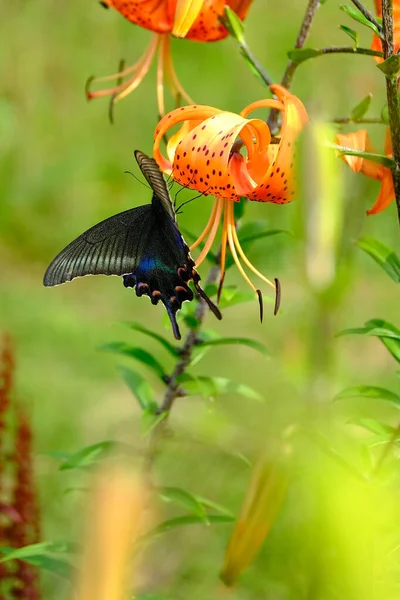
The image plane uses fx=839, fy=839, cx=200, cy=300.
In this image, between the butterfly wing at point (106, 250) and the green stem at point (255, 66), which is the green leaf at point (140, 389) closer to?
the butterfly wing at point (106, 250)

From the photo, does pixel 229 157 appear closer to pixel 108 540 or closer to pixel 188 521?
pixel 188 521

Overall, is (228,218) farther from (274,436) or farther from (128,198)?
(128,198)

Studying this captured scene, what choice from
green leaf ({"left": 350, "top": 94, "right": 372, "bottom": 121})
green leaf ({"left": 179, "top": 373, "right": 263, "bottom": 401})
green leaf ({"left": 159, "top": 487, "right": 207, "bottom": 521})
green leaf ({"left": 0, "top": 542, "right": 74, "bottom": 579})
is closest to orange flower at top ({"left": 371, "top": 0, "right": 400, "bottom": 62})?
green leaf ({"left": 350, "top": 94, "right": 372, "bottom": 121})

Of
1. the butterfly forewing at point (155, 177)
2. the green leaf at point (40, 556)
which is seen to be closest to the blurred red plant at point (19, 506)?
the green leaf at point (40, 556)

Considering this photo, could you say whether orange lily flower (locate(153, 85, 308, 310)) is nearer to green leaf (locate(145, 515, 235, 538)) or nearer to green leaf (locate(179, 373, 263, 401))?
green leaf (locate(179, 373, 263, 401))

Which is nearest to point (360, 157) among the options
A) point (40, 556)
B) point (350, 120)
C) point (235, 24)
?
point (350, 120)
